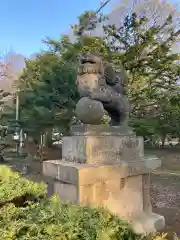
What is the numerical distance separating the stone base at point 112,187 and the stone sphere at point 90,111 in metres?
0.52

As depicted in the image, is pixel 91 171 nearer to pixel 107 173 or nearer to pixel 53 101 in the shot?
pixel 107 173

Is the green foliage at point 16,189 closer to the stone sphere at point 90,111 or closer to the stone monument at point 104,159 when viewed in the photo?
the stone monument at point 104,159

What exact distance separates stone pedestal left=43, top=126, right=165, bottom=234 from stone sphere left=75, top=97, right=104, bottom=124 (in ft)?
0.30

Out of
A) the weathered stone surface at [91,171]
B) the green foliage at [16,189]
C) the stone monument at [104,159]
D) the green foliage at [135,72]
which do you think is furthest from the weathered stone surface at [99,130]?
the green foliage at [135,72]

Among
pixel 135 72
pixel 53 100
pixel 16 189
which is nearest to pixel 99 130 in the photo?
pixel 16 189

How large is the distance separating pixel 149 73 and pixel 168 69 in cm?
78

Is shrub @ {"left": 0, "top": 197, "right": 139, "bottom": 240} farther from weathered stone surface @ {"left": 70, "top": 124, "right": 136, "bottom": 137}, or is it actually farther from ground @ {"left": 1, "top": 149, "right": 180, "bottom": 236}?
ground @ {"left": 1, "top": 149, "right": 180, "bottom": 236}

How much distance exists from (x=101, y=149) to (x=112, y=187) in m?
0.47

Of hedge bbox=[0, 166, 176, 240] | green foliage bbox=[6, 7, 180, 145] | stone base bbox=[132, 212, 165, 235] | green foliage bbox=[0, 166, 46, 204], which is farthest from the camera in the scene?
green foliage bbox=[6, 7, 180, 145]

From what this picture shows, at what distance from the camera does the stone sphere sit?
292 cm

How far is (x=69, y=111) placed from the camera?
8875 millimetres

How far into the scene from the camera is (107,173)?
9.43 feet

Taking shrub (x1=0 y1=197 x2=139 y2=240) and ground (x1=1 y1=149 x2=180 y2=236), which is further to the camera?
ground (x1=1 y1=149 x2=180 y2=236)

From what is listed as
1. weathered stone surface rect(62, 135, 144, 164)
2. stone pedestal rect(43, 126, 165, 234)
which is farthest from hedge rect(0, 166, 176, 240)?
weathered stone surface rect(62, 135, 144, 164)
